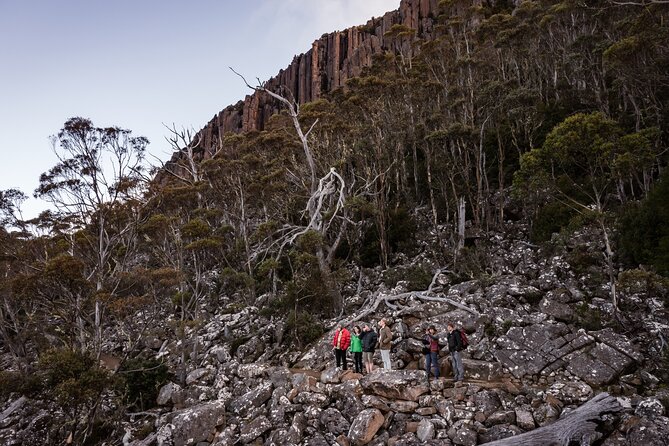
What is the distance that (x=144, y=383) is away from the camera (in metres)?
13.7

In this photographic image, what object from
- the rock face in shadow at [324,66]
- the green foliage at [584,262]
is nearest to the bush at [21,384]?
the green foliage at [584,262]

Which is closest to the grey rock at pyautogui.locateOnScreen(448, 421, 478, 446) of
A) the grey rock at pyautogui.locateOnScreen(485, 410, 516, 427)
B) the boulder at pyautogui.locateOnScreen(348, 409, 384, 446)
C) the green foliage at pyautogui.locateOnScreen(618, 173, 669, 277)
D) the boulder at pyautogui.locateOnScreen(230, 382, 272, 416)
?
the grey rock at pyautogui.locateOnScreen(485, 410, 516, 427)

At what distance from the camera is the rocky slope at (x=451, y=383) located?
27.9 feet

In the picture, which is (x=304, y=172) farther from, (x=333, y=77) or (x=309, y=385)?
(x=333, y=77)

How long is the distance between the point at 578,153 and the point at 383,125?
531 inches

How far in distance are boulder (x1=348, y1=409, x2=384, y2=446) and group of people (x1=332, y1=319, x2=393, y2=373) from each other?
168 cm

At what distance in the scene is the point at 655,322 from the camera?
1124 centimetres

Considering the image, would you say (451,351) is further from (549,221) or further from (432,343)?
(549,221)

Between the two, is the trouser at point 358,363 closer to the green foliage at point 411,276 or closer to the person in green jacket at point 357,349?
the person in green jacket at point 357,349

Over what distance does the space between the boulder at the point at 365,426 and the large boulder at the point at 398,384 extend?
2.07ft

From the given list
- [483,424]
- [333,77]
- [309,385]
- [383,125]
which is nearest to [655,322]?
[483,424]

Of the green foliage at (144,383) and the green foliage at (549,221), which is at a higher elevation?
the green foliage at (549,221)

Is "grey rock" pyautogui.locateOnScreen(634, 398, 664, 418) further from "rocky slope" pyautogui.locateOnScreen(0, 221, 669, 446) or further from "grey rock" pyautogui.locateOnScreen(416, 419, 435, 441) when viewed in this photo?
"grey rock" pyautogui.locateOnScreen(416, 419, 435, 441)

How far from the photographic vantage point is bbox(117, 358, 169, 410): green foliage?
13.4m
